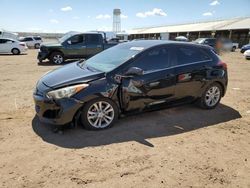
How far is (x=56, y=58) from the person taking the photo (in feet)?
50.5

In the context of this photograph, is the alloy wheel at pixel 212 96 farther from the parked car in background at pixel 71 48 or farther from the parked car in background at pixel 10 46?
the parked car in background at pixel 10 46

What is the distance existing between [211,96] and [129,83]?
237 cm

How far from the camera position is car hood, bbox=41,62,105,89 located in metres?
4.82

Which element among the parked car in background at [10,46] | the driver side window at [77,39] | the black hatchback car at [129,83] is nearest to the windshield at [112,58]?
the black hatchback car at [129,83]

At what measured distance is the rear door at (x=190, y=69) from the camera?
5.76m

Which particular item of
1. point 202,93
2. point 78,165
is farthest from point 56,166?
point 202,93

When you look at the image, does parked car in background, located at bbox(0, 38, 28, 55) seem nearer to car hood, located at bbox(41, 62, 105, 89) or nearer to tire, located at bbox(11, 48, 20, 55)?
tire, located at bbox(11, 48, 20, 55)

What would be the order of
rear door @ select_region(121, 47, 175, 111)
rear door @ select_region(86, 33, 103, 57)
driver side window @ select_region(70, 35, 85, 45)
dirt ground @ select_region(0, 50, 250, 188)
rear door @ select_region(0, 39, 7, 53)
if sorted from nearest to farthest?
dirt ground @ select_region(0, 50, 250, 188) < rear door @ select_region(121, 47, 175, 111) < driver side window @ select_region(70, 35, 85, 45) < rear door @ select_region(86, 33, 103, 57) < rear door @ select_region(0, 39, 7, 53)

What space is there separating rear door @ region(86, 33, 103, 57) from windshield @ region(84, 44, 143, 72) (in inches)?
379

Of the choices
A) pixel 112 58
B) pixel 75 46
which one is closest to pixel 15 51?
pixel 75 46

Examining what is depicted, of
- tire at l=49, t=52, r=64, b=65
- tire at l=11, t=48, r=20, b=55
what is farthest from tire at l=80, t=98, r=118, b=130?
tire at l=11, t=48, r=20, b=55

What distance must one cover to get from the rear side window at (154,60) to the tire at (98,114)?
91 centimetres

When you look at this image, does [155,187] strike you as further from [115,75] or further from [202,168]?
[115,75]

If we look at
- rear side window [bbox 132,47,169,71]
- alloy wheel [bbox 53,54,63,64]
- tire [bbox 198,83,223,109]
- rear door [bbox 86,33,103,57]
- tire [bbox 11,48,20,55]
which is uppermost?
rear side window [bbox 132,47,169,71]
